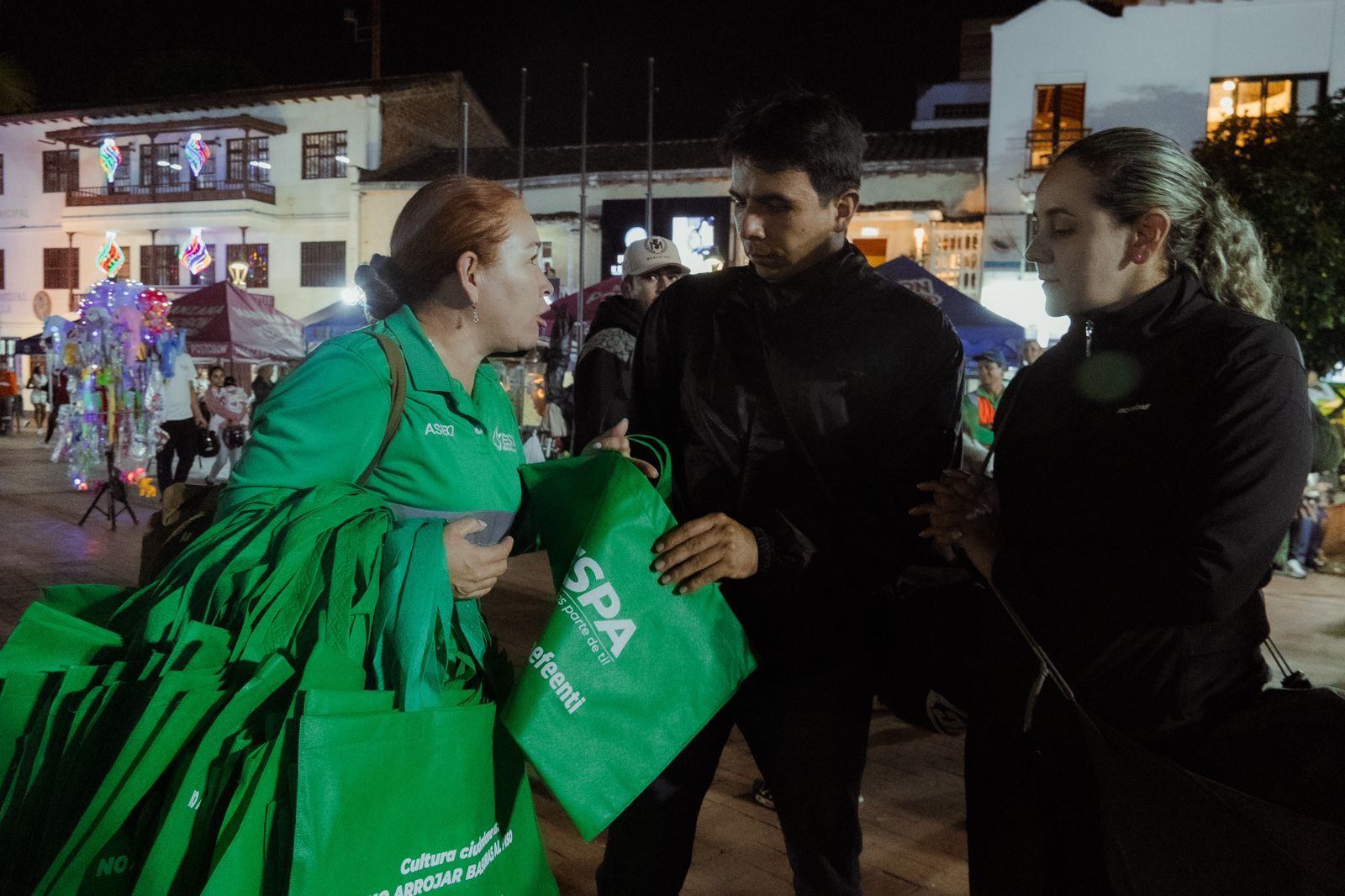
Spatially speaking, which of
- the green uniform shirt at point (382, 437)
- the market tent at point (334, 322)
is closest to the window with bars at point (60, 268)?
the market tent at point (334, 322)

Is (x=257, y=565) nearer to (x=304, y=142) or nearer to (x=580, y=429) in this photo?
(x=580, y=429)

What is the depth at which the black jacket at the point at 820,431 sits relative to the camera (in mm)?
1997

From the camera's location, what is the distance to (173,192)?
1266 inches

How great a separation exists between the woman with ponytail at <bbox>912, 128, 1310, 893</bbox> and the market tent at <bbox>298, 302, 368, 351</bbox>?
599 inches

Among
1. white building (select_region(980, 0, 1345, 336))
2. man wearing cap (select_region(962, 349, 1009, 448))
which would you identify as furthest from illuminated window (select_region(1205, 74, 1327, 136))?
man wearing cap (select_region(962, 349, 1009, 448))

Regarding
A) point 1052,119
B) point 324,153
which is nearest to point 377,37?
point 324,153

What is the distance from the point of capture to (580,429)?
136 inches

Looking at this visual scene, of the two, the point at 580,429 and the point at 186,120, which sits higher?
the point at 186,120

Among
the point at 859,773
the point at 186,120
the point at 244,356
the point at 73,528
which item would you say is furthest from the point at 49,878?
the point at 186,120

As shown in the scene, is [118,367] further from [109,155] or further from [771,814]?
[109,155]

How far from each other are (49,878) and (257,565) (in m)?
0.53

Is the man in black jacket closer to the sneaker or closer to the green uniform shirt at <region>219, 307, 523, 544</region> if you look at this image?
the green uniform shirt at <region>219, 307, 523, 544</region>

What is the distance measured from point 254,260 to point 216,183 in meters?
2.79

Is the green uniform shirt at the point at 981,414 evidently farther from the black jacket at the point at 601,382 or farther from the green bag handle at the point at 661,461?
the green bag handle at the point at 661,461
